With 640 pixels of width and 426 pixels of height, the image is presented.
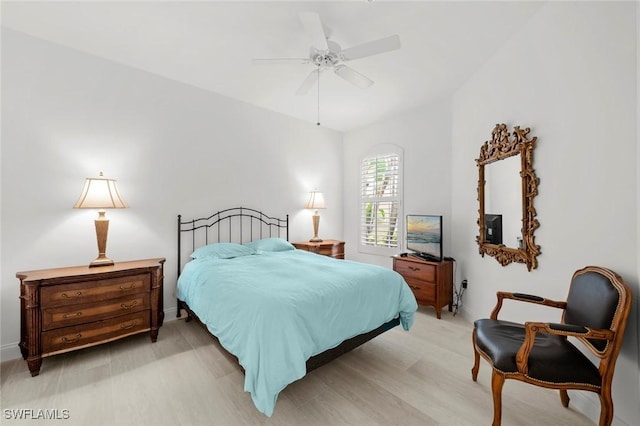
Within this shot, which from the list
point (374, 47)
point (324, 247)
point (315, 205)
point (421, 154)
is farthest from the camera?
point (315, 205)

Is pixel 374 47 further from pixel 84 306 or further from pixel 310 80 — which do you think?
pixel 84 306

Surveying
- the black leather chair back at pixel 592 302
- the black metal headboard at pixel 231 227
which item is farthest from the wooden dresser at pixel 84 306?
the black leather chair back at pixel 592 302

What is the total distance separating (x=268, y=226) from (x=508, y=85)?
11.5 feet

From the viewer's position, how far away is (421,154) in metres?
4.24

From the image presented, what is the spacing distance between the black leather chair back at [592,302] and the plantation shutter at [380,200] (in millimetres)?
2805

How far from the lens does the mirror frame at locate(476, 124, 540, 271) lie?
7.65 feet

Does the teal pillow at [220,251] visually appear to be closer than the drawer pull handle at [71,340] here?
No

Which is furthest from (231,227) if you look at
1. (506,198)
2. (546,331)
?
(546,331)

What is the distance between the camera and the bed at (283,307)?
65.8 inches

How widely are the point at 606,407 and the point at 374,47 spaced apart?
2723 millimetres

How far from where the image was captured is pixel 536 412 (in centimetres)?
181

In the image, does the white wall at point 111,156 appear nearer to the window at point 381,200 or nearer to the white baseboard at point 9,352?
the white baseboard at point 9,352

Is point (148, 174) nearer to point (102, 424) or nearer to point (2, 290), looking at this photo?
point (2, 290)

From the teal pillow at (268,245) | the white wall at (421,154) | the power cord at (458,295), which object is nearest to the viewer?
the power cord at (458,295)
